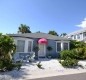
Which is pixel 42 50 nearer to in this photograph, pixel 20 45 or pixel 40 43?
pixel 40 43

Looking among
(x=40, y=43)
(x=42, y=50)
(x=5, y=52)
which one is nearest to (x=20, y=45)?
(x=40, y=43)

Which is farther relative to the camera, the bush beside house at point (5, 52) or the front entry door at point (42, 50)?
the front entry door at point (42, 50)

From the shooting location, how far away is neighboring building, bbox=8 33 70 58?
72.0ft

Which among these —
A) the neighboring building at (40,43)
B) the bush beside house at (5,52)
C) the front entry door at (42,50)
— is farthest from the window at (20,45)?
the bush beside house at (5,52)

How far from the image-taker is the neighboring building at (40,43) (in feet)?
72.0

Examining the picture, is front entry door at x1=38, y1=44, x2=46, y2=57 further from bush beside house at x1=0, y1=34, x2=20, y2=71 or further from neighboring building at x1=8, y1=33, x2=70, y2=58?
bush beside house at x1=0, y1=34, x2=20, y2=71

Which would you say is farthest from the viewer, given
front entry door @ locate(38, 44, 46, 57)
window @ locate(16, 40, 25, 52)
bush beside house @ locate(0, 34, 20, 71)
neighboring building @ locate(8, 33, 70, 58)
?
front entry door @ locate(38, 44, 46, 57)

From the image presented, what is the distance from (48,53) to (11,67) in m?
13.5

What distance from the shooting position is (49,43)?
87.9 ft

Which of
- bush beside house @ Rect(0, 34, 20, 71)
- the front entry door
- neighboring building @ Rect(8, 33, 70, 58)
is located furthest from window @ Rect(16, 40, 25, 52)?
bush beside house @ Rect(0, 34, 20, 71)

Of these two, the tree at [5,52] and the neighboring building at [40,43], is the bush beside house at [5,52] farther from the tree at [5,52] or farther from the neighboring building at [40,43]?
the neighboring building at [40,43]

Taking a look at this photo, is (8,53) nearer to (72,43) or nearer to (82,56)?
(82,56)

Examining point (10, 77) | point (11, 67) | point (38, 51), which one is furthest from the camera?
point (38, 51)

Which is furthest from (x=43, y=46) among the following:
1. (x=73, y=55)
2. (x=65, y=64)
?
(x=65, y=64)
